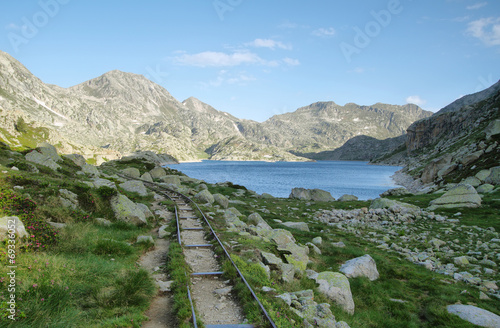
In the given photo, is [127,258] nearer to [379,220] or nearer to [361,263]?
[361,263]

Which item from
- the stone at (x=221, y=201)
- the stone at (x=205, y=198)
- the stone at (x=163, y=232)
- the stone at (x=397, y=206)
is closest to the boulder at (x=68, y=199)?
the stone at (x=163, y=232)

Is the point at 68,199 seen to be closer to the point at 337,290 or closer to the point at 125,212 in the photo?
the point at 125,212

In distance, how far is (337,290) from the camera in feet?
37.2

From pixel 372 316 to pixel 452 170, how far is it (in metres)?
54.2

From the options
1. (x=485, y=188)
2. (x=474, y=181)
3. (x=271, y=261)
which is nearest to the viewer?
(x=271, y=261)

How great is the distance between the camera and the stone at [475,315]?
10047 millimetres

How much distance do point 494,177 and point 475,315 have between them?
131 ft

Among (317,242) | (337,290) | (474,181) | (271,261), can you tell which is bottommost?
(317,242)

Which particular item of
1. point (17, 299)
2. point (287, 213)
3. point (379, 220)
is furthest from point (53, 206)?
point (379, 220)

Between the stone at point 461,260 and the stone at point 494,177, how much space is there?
29679mm

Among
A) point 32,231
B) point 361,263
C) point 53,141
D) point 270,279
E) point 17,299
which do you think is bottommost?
point 361,263

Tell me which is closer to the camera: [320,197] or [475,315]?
[475,315]

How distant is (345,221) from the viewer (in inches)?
1241

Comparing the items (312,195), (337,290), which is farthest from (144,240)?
(312,195)
